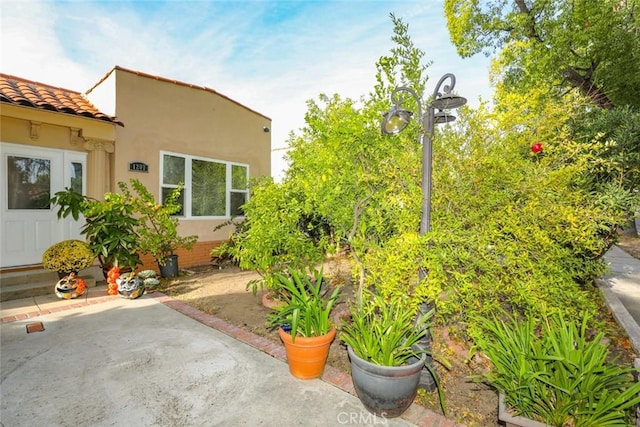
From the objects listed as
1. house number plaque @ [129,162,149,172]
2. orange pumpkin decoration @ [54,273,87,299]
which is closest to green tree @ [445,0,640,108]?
house number plaque @ [129,162,149,172]

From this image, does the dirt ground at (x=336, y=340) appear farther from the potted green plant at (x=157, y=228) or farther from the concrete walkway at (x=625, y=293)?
the potted green plant at (x=157, y=228)

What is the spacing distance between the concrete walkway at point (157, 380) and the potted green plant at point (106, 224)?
4.81ft

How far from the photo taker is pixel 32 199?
19.2 feet

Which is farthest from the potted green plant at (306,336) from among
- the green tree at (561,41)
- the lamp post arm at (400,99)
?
the green tree at (561,41)

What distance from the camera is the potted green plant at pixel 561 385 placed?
6.34 feet

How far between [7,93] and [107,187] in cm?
224

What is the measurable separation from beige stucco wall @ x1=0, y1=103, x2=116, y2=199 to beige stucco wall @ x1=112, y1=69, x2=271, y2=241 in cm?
26

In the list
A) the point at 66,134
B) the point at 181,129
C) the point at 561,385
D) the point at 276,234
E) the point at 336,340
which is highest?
the point at 181,129

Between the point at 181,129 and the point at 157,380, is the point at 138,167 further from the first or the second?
the point at 157,380

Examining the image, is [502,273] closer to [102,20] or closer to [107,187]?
[107,187]

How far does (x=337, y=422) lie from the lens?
7.94ft

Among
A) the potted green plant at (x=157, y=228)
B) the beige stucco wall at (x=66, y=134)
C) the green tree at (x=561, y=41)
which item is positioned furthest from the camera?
the green tree at (x=561, y=41)

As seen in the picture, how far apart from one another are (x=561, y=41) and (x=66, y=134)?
13.5 metres

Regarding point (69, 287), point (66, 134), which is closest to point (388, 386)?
point (69, 287)
